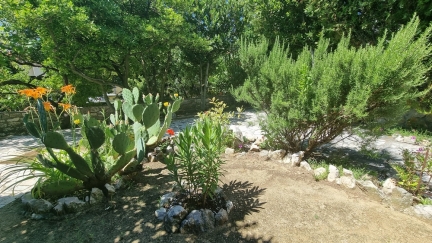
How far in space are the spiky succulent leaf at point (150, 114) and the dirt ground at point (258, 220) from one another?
2.86ft

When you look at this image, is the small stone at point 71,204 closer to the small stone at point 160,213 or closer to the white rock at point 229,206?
the small stone at point 160,213

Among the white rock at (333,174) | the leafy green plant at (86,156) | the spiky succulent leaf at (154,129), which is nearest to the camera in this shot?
the leafy green plant at (86,156)

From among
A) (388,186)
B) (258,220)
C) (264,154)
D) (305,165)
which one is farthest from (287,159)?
(258,220)

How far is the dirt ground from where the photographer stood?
195 centimetres

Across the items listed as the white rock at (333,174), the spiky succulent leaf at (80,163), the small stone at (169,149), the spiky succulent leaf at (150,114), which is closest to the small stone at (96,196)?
the spiky succulent leaf at (80,163)

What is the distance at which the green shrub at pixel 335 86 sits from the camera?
253 centimetres

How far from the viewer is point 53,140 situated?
2031 millimetres

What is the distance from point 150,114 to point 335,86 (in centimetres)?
246

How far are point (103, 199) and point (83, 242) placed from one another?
26.5 inches

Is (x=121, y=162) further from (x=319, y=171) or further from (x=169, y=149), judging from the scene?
(x=319, y=171)

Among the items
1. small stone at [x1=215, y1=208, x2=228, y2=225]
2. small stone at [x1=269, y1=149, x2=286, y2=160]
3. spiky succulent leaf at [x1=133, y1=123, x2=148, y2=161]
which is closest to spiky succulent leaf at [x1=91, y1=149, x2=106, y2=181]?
spiky succulent leaf at [x1=133, y1=123, x2=148, y2=161]

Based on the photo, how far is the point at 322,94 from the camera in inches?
116

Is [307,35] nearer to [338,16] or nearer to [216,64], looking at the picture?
[338,16]

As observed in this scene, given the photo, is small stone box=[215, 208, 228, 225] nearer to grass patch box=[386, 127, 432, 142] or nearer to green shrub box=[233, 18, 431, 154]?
green shrub box=[233, 18, 431, 154]
